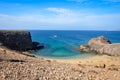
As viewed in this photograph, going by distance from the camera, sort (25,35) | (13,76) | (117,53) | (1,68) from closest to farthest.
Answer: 1. (13,76)
2. (1,68)
3. (117,53)
4. (25,35)

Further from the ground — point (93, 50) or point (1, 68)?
point (1, 68)

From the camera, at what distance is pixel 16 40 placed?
7656 centimetres

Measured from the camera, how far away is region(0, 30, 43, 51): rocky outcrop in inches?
2871

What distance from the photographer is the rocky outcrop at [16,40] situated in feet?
239

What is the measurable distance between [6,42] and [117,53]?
37.4 metres

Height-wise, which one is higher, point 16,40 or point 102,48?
point 16,40

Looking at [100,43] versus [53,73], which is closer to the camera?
[53,73]

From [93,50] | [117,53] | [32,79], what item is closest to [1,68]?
[32,79]

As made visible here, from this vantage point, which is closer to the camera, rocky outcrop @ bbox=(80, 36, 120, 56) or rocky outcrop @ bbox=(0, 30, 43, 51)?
rocky outcrop @ bbox=(80, 36, 120, 56)

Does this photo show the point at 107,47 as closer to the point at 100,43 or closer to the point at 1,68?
the point at 100,43

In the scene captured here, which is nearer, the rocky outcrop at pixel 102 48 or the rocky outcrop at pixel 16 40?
the rocky outcrop at pixel 102 48

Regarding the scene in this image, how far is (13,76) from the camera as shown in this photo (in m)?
13.5

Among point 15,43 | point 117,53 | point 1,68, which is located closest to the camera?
point 1,68

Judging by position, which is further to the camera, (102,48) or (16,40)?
(16,40)
